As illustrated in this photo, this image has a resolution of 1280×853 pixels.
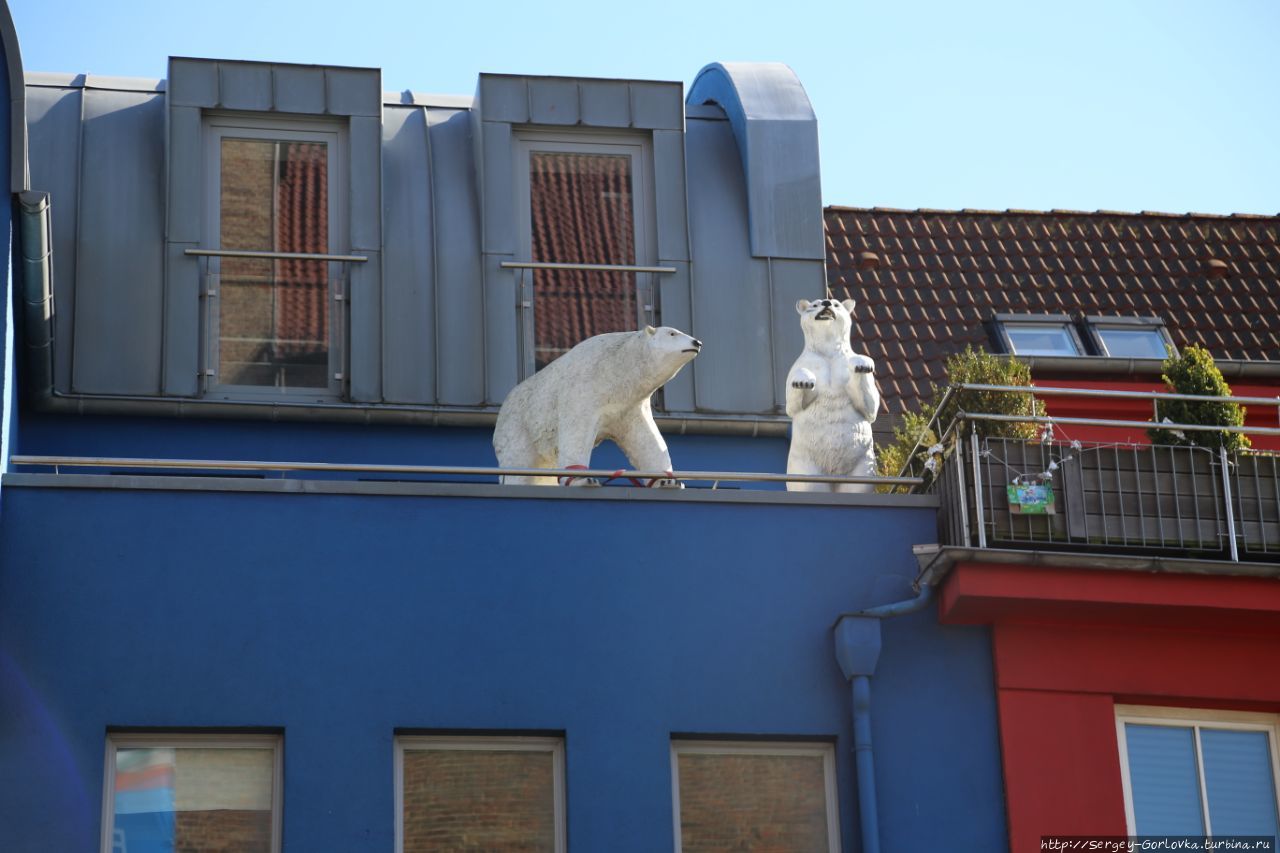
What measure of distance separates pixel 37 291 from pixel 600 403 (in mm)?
3817

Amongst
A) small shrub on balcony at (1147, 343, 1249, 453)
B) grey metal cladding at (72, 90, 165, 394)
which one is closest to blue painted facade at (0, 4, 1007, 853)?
small shrub on balcony at (1147, 343, 1249, 453)

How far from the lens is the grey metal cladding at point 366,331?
19.6 m

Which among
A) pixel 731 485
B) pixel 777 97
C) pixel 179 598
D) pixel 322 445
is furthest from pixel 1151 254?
pixel 179 598

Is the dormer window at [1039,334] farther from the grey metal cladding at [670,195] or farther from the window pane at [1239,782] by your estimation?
the window pane at [1239,782]

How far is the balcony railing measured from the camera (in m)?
15.7

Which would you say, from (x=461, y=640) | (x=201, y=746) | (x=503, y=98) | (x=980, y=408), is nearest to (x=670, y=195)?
(x=503, y=98)

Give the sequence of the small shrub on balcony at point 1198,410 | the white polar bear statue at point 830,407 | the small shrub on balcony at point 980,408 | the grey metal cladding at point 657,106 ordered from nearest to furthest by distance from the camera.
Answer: the small shrub on balcony at point 980,408, the small shrub on balcony at point 1198,410, the white polar bear statue at point 830,407, the grey metal cladding at point 657,106

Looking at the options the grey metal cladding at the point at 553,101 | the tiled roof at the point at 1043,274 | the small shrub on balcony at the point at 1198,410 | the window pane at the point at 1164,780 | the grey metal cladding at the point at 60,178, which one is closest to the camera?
the window pane at the point at 1164,780

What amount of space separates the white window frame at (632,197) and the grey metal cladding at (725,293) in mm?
348

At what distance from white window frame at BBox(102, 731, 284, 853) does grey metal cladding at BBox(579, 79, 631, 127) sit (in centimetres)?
751

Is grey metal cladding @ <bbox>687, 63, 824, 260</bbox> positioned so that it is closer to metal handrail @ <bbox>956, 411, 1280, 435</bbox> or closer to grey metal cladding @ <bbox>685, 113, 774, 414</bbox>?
grey metal cladding @ <bbox>685, 113, 774, 414</bbox>

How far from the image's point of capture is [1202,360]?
56.2 feet

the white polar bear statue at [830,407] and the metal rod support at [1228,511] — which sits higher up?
the white polar bear statue at [830,407]

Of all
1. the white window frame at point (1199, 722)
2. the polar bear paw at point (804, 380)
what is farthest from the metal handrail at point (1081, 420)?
the white window frame at point (1199, 722)
